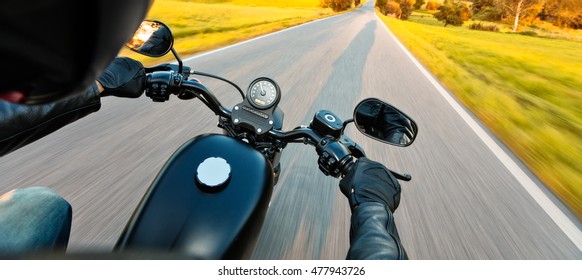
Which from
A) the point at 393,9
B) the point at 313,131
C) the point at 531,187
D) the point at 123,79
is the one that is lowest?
the point at 531,187

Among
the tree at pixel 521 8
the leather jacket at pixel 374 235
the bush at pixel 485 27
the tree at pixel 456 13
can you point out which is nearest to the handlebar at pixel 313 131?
the leather jacket at pixel 374 235

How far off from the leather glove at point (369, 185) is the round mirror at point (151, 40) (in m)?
1.03

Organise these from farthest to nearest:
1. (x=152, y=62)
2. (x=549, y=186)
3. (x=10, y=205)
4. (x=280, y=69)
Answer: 1. (x=280, y=69)
2. (x=152, y=62)
3. (x=549, y=186)
4. (x=10, y=205)

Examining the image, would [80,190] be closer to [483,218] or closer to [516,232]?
[483,218]

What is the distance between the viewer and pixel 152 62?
6.21 metres

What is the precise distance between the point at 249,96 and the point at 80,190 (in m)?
1.72

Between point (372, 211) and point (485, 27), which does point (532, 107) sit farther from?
point (485, 27)

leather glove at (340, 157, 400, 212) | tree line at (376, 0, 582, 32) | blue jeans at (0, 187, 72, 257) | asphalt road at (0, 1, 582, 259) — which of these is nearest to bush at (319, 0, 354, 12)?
tree line at (376, 0, 582, 32)

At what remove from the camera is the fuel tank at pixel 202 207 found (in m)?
0.94

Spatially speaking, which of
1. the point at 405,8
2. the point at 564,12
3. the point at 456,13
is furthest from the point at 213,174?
the point at 405,8

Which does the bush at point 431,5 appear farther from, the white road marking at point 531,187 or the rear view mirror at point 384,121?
the rear view mirror at point 384,121

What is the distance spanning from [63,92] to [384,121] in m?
1.16

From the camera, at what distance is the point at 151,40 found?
1483 mm
